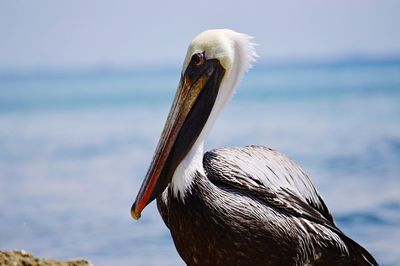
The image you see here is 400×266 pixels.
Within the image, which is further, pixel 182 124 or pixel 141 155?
pixel 141 155

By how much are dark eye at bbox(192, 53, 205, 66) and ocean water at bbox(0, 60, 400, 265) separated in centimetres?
424

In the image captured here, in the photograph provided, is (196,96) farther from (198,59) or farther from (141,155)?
(141,155)

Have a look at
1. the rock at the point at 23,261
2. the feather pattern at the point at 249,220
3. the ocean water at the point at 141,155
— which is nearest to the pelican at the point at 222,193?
the feather pattern at the point at 249,220

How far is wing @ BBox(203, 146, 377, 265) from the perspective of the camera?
16.2ft

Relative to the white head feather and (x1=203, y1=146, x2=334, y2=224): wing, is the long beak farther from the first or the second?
(x1=203, y1=146, x2=334, y2=224): wing

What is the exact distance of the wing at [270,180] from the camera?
4.95 meters

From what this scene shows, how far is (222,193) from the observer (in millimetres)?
4895

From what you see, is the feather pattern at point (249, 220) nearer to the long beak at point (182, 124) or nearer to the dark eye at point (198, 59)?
the long beak at point (182, 124)

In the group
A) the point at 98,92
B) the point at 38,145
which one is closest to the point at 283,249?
the point at 38,145

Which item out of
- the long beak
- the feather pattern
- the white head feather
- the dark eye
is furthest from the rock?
the dark eye

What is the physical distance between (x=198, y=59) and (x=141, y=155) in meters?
11.2

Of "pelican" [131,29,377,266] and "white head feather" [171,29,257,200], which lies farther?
"white head feather" [171,29,257,200]

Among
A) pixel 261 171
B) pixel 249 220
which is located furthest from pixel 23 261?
pixel 261 171

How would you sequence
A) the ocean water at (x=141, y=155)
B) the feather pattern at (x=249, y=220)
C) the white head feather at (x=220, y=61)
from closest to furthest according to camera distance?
the feather pattern at (x=249, y=220) < the white head feather at (x=220, y=61) < the ocean water at (x=141, y=155)
